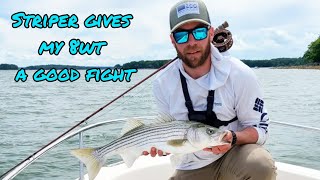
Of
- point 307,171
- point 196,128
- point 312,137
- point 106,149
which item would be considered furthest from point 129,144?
point 312,137

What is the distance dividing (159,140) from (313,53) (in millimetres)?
89055

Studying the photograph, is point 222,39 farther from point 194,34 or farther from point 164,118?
point 164,118

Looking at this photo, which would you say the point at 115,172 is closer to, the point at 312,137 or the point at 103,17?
the point at 103,17

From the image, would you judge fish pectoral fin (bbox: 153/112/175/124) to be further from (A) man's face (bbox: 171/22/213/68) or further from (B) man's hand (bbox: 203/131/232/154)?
(A) man's face (bbox: 171/22/213/68)

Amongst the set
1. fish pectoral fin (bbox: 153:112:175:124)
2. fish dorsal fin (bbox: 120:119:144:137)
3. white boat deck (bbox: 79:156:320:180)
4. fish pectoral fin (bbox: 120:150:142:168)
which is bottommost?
white boat deck (bbox: 79:156:320:180)

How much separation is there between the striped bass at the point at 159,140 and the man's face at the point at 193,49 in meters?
0.49

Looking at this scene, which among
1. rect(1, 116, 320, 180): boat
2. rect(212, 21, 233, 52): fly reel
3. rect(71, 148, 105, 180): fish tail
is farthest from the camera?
rect(1, 116, 320, 180): boat

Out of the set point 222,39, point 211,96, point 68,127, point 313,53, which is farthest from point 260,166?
point 313,53

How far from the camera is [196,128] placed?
108 inches

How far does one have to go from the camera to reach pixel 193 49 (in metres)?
3.11

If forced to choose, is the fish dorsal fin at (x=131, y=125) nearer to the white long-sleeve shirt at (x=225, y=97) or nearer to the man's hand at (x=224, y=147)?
the white long-sleeve shirt at (x=225, y=97)

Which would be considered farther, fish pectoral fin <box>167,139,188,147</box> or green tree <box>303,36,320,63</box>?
green tree <box>303,36,320,63</box>

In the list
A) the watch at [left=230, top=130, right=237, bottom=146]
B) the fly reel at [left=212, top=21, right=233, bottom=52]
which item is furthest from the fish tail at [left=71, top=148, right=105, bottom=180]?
the fly reel at [left=212, top=21, right=233, bottom=52]

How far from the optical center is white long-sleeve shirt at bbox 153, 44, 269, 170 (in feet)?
10.1
